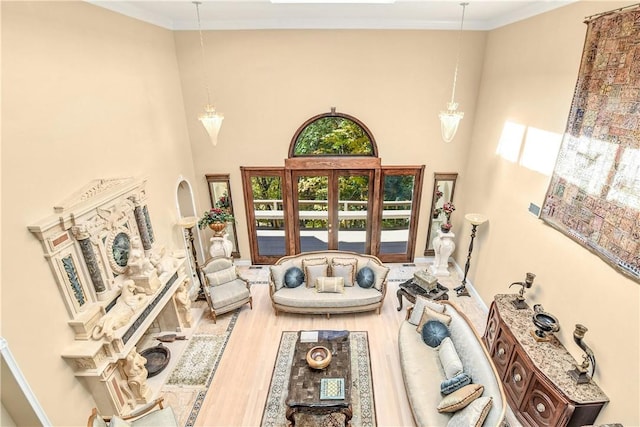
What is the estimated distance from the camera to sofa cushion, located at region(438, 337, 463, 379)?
397 centimetres

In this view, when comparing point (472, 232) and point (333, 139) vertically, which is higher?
point (333, 139)

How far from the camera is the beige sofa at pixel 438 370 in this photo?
351 centimetres

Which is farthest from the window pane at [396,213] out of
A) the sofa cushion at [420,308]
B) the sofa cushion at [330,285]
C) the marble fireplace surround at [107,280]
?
the marble fireplace surround at [107,280]

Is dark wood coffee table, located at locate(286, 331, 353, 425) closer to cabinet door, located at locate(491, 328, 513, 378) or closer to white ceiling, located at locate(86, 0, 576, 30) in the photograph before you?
cabinet door, located at locate(491, 328, 513, 378)

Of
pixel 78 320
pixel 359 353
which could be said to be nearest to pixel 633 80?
pixel 359 353

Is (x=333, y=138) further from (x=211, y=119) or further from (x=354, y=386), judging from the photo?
(x=354, y=386)

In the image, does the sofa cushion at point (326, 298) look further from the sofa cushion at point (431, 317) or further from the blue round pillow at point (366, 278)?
the sofa cushion at point (431, 317)

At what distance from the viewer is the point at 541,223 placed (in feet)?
14.7

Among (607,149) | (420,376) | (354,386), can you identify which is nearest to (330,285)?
(354,386)

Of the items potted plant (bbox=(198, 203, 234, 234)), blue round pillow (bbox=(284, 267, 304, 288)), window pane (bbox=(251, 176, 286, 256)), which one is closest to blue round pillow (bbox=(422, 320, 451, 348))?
blue round pillow (bbox=(284, 267, 304, 288))

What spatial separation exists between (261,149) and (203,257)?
2.87 m

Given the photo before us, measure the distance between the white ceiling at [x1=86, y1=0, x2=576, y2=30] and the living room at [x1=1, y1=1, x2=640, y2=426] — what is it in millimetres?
152

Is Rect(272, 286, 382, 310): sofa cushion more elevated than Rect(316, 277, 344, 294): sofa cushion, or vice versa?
Rect(316, 277, 344, 294): sofa cushion

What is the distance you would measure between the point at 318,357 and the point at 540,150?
429 cm
